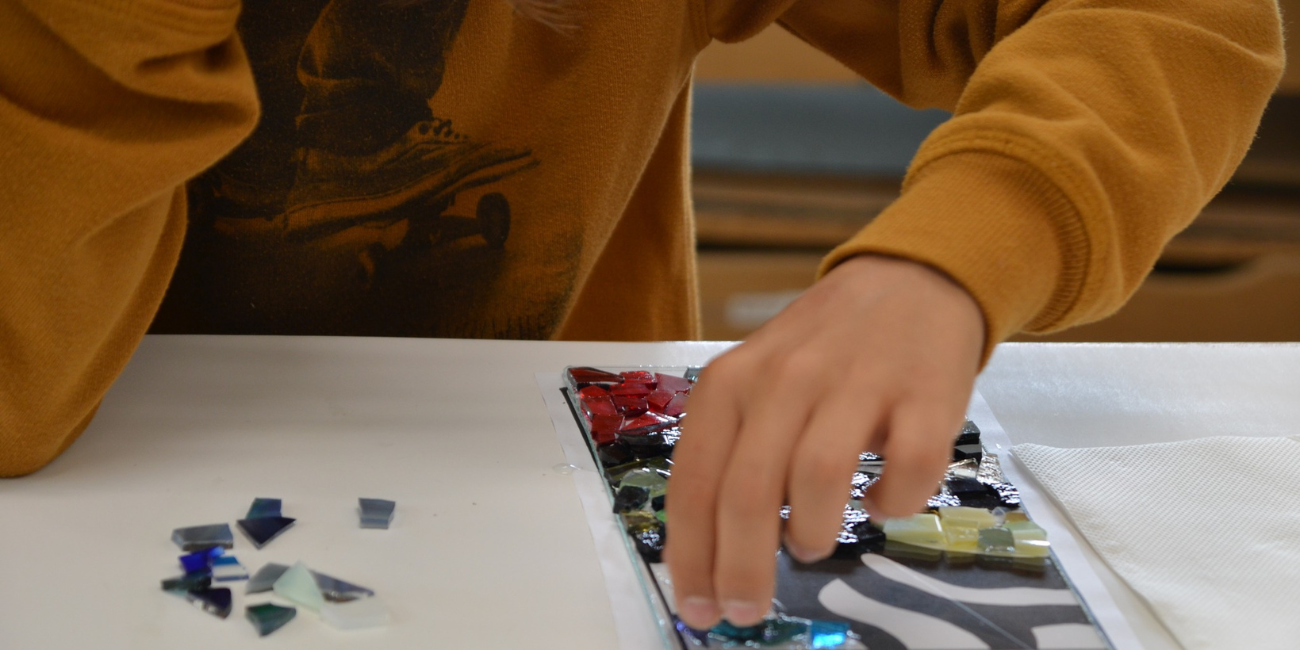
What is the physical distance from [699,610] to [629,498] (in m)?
0.12

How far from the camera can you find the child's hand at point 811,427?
0.31 m

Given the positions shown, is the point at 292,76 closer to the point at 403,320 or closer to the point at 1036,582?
the point at 403,320

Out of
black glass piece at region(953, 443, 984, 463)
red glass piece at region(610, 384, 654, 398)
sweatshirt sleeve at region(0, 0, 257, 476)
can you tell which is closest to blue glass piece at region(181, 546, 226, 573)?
sweatshirt sleeve at region(0, 0, 257, 476)

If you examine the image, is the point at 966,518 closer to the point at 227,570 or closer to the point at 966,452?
the point at 966,452

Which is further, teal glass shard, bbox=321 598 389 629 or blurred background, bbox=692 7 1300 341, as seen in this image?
blurred background, bbox=692 7 1300 341

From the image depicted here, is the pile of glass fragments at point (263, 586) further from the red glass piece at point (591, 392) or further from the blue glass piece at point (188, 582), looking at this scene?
the red glass piece at point (591, 392)

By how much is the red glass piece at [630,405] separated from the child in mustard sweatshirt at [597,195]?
0.18 m

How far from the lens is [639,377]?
0.57 meters

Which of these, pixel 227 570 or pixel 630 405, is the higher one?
pixel 630 405

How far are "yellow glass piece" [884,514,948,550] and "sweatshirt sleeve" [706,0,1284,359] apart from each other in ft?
0.30

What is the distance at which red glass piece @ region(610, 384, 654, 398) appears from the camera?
1.79 ft

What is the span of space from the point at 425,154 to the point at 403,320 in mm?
116

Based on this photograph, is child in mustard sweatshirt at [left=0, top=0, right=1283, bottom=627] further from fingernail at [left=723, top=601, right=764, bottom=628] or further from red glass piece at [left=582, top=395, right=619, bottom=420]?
red glass piece at [left=582, top=395, right=619, bottom=420]

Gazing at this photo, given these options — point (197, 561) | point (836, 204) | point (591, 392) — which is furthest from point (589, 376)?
point (836, 204)
